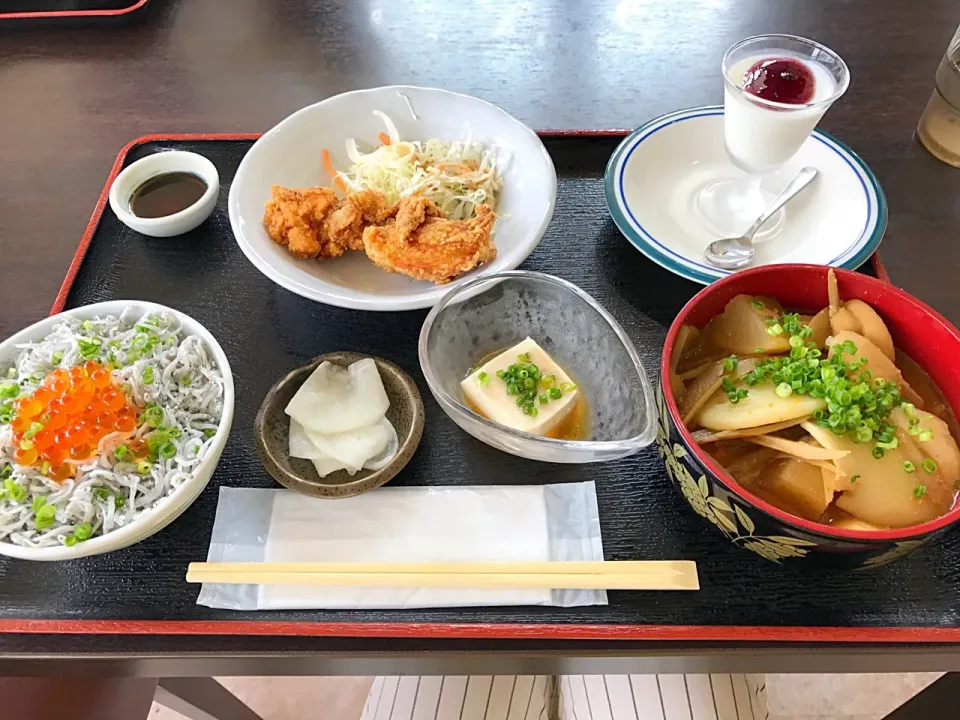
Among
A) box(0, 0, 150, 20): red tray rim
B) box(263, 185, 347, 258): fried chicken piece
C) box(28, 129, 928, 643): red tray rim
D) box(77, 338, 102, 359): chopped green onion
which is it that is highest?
box(0, 0, 150, 20): red tray rim

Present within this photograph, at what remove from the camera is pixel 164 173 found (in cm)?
160

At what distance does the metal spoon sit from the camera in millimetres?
1449

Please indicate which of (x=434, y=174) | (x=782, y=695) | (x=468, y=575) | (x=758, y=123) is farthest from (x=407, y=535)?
(x=782, y=695)

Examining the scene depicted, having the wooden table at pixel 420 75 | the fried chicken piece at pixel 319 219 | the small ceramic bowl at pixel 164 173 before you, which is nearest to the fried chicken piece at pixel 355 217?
the fried chicken piece at pixel 319 219

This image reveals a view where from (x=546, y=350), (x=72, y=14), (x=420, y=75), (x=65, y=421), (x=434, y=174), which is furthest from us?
(x=72, y=14)

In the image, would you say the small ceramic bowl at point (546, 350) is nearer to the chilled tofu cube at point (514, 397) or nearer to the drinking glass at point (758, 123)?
the chilled tofu cube at point (514, 397)

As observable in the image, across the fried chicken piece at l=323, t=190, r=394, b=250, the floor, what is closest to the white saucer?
the fried chicken piece at l=323, t=190, r=394, b=250

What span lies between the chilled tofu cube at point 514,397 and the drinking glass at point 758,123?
592 millimetres

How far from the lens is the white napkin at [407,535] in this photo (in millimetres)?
1057

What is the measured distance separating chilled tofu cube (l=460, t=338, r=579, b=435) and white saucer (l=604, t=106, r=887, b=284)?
342 mm

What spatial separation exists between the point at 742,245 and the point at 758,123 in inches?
9.8

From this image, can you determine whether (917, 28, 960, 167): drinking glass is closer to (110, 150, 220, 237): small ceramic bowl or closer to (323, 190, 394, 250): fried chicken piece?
(323, 190, 394, 250): fried chicken piece

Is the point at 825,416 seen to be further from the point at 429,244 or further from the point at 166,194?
the point at 166,194

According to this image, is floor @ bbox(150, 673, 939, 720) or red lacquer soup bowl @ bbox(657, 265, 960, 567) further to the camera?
floor @ bbox(150, 673, 939, 720)
